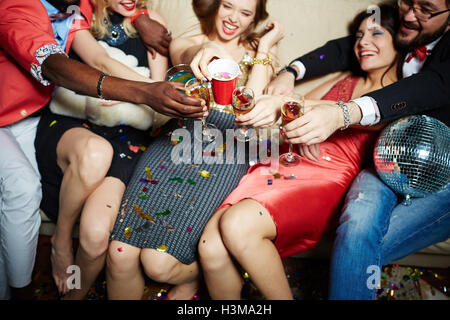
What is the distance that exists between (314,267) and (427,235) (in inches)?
28.3

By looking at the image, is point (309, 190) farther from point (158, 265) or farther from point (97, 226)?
point (97, 226)

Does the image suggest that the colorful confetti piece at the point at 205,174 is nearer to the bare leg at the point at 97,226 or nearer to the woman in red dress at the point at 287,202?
the woman in red dress at the point at 287,202

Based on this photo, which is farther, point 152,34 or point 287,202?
point 152,34

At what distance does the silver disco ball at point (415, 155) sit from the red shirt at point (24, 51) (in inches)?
63.1

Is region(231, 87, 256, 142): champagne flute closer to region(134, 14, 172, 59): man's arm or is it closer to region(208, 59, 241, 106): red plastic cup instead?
region(208, 59, 241, 106): red plastic cup

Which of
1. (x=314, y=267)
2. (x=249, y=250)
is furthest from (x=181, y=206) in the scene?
(x=314, y=267)

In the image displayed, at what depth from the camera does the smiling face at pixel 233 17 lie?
6.39 ft

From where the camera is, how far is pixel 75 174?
1.68 meters

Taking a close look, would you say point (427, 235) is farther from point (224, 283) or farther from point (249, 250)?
point (224, 283)

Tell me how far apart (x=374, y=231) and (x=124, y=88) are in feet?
4.19

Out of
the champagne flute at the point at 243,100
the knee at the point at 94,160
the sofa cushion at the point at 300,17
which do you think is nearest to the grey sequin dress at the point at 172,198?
the knee at the point at 94,160

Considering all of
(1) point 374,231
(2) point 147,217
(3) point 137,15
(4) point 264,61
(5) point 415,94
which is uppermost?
(5) point 415,94

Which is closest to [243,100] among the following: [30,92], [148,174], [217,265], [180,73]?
[180,73]

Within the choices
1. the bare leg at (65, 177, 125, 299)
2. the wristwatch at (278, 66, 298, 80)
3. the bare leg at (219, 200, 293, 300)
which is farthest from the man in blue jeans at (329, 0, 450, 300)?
the bare leg at (65, 177, 125, 299)
